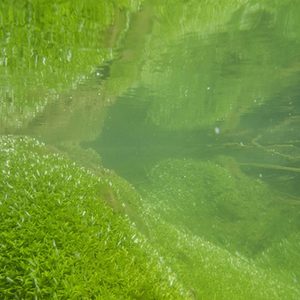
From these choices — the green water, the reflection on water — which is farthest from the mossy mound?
the reflection on water

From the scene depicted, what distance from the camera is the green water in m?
14.8

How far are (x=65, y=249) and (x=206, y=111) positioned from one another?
113ft

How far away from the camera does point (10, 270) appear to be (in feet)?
16.9

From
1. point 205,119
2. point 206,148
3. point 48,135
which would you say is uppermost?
point 205,119

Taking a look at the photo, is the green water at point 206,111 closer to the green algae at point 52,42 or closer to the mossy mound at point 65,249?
the green algae at point 52,42

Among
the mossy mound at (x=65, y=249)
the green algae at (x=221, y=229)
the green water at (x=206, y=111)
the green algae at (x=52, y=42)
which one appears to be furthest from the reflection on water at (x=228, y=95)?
the mossy mound at (x=65, y=249)

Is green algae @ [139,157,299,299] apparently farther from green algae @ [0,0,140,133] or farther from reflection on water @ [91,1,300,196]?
green algae @ [0,0,140,133]

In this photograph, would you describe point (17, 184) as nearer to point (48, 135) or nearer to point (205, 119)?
point (205, 119)

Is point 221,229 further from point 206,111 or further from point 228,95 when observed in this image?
point 206,111

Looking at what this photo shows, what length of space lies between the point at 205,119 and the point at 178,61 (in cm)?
1928

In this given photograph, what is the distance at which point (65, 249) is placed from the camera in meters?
5.75

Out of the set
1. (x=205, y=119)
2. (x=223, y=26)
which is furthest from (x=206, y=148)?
(x=223, y=26)

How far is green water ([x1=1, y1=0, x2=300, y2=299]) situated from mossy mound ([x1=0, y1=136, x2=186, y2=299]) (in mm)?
3290

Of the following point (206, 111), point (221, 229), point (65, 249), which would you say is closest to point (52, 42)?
point (65, 249)
